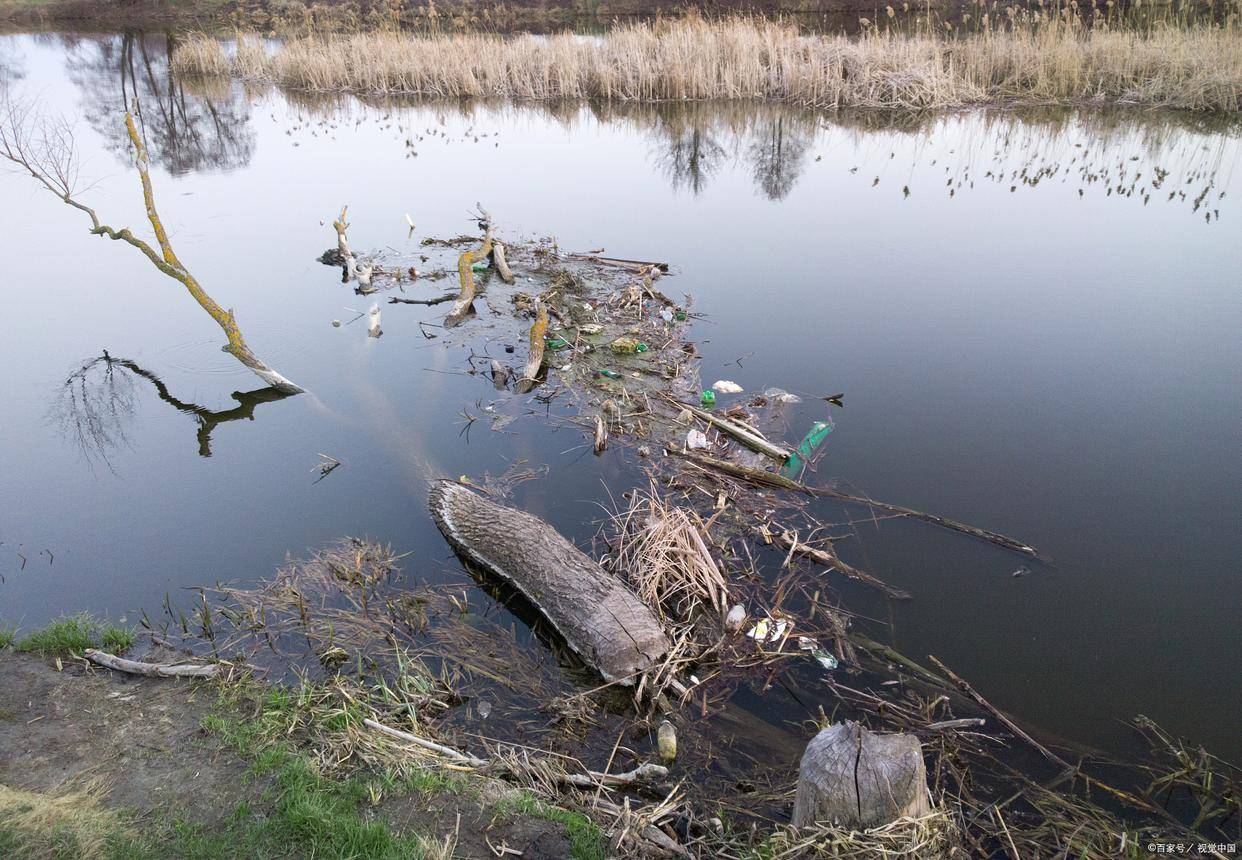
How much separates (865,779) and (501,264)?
640 centimetres

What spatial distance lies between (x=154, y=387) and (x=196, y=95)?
12898mm

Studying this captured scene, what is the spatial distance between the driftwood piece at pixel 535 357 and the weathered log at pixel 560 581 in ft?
5.53

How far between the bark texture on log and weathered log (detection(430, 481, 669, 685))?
1054 mm

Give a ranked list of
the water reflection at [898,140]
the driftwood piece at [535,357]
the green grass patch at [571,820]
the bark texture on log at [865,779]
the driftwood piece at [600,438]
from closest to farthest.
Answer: the bark texture on log at [865,779] < the green grass patch at [571,820] < the driftwood piece at [600,438] < the driftwood piece at [535,357] < the water reflection at [898,140]

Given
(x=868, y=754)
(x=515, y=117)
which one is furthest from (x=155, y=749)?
(x=515, y=117)

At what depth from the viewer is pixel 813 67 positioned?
1352 centimetres

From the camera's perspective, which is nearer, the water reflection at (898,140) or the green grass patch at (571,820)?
the green grass patch at (571,820)

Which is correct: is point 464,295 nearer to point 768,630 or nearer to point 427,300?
point 427,300

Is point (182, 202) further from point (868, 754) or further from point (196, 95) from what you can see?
point (868, 754)

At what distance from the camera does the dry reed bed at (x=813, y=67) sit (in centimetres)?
1234

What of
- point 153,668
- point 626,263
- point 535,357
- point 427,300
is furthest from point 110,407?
point 626,263

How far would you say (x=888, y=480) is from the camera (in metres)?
4.64

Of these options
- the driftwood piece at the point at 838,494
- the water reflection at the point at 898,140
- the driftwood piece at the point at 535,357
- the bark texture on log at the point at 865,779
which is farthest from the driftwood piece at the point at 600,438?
the water reflection at the point at 898,140

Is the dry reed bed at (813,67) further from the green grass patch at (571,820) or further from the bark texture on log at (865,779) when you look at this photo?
the green grass patch at (571,820)
